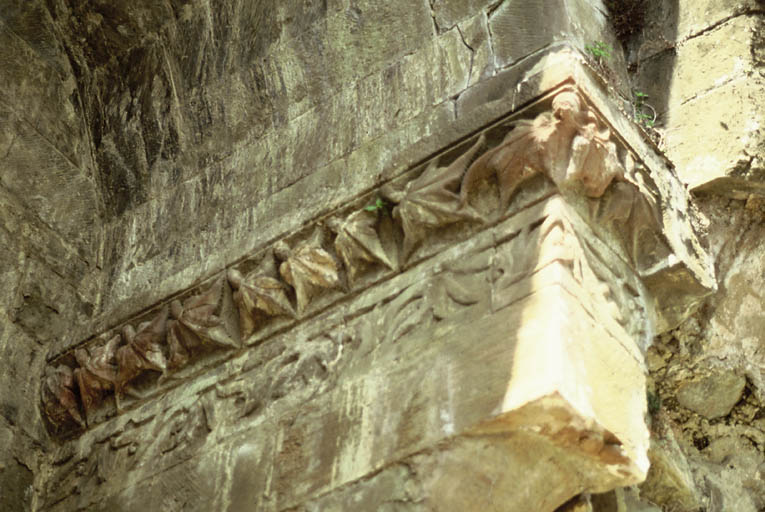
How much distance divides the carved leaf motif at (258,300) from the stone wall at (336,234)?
4 cm

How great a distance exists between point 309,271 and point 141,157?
4.51 feet

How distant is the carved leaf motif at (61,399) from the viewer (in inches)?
190

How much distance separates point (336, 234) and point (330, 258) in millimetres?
85

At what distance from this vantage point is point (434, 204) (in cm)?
405

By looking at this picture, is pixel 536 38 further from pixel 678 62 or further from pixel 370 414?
pixel 370 414

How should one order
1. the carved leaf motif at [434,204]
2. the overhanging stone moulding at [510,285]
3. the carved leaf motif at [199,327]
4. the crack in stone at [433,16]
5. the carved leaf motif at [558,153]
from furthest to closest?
the crack in stone at [433,16]
the carved leaf motif at [199,327]
the carved leaf motif at [434,204]
the carved leaf motif at [558,153]
the overhanging stone moulding at [510,285]

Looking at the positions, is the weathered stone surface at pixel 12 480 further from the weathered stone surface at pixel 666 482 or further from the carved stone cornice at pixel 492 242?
the weathered stone surface at pixel 666 482

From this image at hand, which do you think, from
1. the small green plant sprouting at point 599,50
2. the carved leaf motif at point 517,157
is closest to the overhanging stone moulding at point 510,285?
the carved leaf motif at point 517,157

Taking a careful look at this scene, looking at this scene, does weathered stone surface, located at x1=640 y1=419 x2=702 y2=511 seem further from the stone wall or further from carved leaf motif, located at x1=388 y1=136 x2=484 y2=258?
carved leaf motif, located at x1=388 y1=136 x2=484 y2=258

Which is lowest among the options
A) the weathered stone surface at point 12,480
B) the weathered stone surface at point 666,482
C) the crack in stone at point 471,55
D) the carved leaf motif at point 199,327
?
the weathered stone surface at point 666,482

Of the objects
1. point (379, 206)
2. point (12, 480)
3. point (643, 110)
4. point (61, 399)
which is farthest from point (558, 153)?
point (12, 480)

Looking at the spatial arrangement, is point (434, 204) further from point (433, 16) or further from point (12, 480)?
point (12, 480)

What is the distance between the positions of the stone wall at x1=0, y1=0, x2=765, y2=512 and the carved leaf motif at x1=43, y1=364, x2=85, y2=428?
0.04 metres

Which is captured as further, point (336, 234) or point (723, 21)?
point (723, 21)
